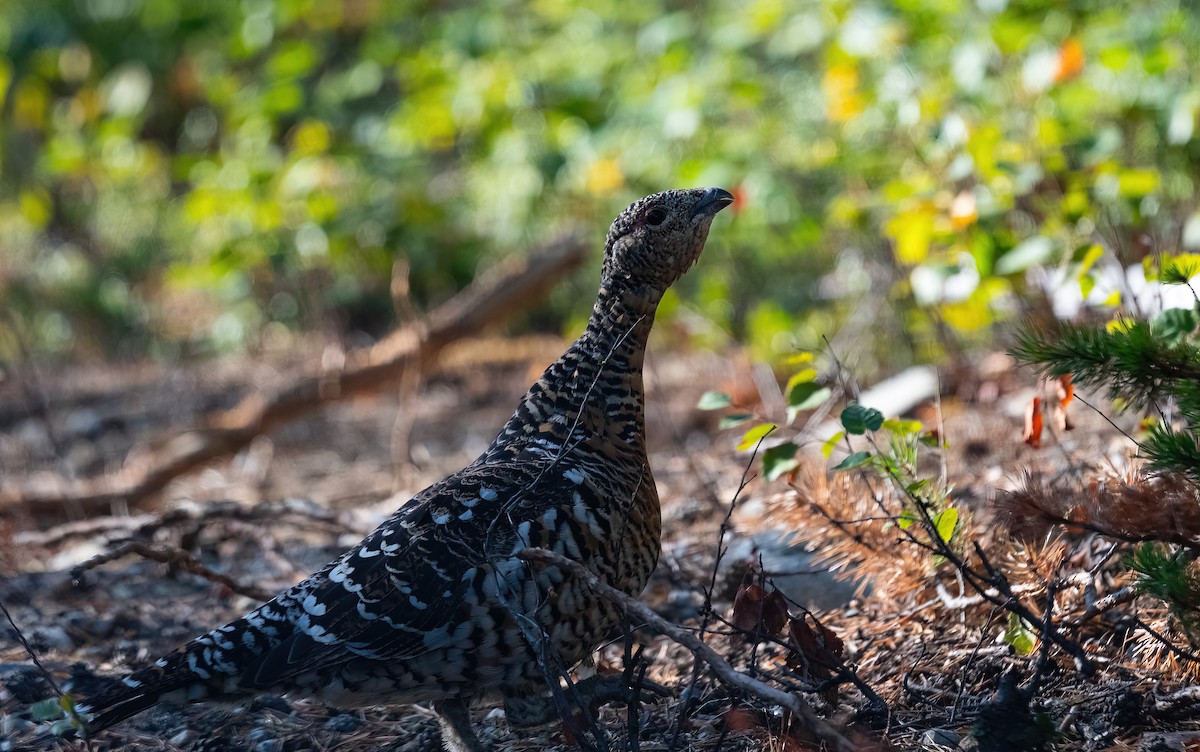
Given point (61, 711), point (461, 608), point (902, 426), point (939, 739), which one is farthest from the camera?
point (902, 426)

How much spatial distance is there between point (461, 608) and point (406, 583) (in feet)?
0.57

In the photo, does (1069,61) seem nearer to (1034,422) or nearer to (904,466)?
(1034,422)

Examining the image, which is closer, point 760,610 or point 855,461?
point 760,610

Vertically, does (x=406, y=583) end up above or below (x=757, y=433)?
below

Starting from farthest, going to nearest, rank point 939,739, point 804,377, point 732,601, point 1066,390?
point 732,601 → point 804,377 → point 1066,390 → point 939,739

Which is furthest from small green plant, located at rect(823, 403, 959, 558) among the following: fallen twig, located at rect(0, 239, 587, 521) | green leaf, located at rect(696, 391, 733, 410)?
fallen twig, located at rect(0, 239, 587, 521)

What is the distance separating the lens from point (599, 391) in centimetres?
346

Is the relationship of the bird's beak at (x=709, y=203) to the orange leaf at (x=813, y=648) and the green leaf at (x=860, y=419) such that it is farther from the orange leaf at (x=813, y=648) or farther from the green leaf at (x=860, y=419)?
the orange leaf at (x=813, y=648)

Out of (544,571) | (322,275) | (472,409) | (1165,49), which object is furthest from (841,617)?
(322,275)

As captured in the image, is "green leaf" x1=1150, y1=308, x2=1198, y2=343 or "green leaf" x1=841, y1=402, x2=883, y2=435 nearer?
"green leaf" x1=1150, y1=308, x2=1198, y2=343

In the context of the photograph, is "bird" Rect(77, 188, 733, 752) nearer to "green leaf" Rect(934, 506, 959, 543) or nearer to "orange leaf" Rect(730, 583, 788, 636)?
"orange leaf" Rect(730, 583, 788, 636)

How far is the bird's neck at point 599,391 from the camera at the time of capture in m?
3.41

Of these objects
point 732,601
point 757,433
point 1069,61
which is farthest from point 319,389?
point 1069,61

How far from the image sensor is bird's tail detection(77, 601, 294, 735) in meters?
3.00
